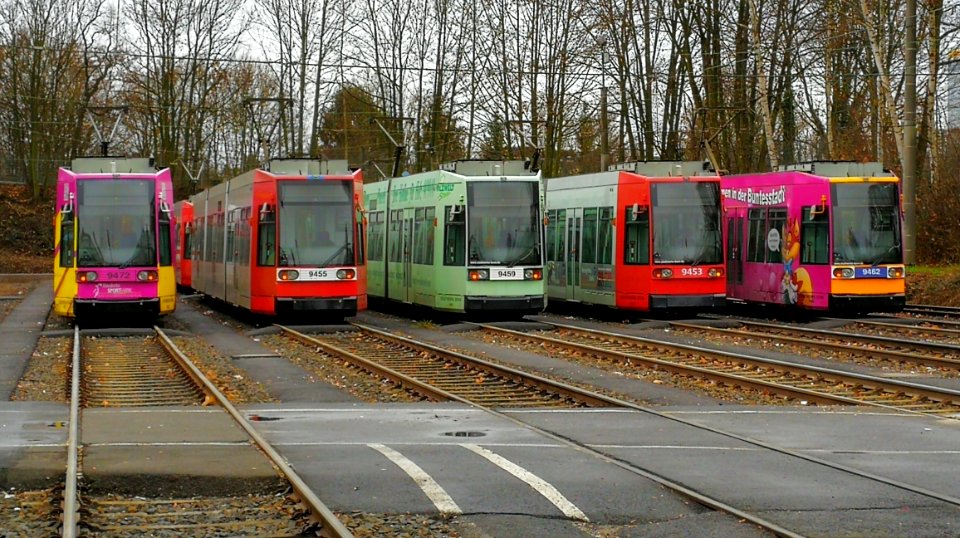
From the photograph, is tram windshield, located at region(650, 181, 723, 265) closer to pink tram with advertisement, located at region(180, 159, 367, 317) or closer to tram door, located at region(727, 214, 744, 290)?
tram door, located at region(727, 214, 744, 290)

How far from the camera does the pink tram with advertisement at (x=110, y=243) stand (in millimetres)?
25094

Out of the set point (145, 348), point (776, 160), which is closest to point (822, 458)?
point (145, 348)

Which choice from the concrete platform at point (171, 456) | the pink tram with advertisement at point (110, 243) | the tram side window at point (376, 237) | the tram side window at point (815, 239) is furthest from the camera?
the tram side window at point (376, 237)

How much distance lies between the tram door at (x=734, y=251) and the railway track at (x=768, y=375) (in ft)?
23.9

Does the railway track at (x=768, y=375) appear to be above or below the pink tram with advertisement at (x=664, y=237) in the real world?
below

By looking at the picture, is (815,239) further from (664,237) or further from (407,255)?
(407,255)

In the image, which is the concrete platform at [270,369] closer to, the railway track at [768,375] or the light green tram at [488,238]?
the light green tram at [488,238]

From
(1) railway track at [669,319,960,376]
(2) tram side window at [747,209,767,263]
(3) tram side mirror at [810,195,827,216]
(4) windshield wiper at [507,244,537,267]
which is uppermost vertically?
(3) tram side mirror at [810,195,827,216]

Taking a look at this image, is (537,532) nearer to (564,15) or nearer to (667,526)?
(667,526)

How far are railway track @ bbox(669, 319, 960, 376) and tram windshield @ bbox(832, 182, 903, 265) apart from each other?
2.17m

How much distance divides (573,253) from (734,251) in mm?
3497

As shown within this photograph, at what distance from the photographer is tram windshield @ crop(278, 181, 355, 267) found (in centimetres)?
2548

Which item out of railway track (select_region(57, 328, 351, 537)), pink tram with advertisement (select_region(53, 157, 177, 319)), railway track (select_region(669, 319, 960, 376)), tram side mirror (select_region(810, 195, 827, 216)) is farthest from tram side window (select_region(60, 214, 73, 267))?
tram side mirror (select_region(810, 195, 827, 216))

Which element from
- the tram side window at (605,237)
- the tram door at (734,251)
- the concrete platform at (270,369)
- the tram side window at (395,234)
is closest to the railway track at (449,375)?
the concrete platform at (270,369)
